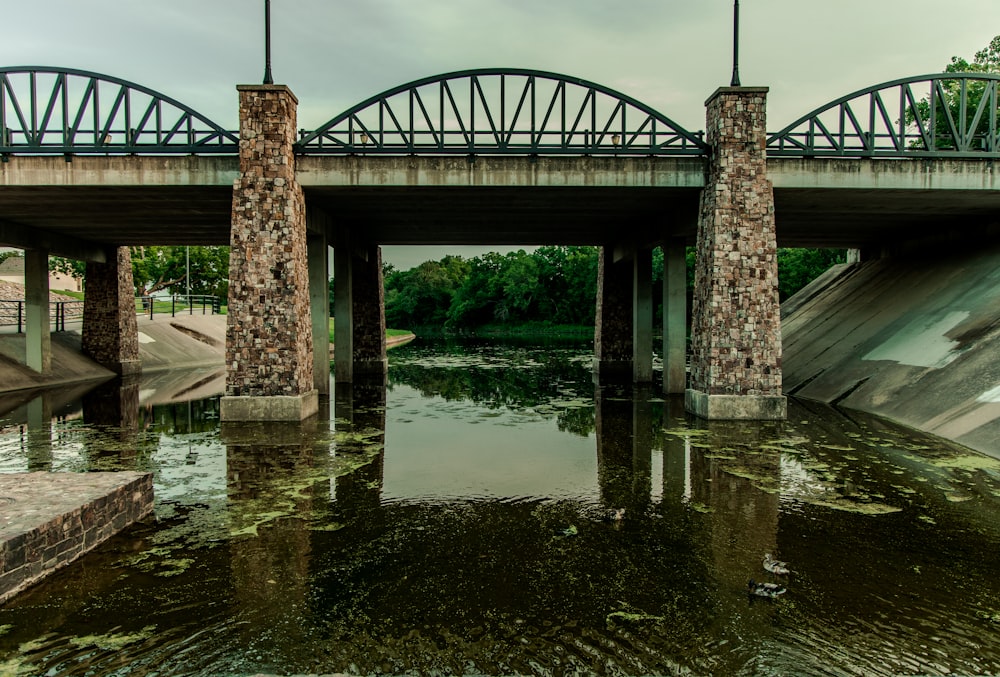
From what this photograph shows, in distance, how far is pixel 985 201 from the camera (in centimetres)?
2150

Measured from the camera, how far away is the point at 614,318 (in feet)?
113

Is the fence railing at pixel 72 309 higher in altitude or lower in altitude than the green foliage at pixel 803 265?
lower

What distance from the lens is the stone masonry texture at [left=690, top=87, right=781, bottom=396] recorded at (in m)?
18.7

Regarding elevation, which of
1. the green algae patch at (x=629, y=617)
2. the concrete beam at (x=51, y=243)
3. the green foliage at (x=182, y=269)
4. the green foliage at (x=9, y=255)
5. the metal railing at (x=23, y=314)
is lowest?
the green algae patch at (x=629, y=617)

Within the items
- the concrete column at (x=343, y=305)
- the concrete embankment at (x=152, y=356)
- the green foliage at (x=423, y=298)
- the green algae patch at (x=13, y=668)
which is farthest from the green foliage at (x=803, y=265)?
the green algae patch at (x=13, y=668)

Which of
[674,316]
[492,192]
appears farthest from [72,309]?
[674,316]

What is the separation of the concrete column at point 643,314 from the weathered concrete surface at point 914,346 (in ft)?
18.5

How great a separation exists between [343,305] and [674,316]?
13560mm

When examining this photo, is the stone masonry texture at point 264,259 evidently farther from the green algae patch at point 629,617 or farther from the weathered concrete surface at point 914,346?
the weathered concrete surface at point 914,346

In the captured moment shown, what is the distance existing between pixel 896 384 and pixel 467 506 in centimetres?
1549

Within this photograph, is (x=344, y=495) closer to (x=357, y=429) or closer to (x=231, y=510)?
(x=231, y=510)

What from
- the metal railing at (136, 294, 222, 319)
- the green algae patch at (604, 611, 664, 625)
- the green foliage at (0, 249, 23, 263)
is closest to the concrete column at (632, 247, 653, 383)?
the green algae patch at (604, 611, 664, 625)

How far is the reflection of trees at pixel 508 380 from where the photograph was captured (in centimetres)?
2256

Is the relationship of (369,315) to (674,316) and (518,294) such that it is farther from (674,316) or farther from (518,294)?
(518,294)
